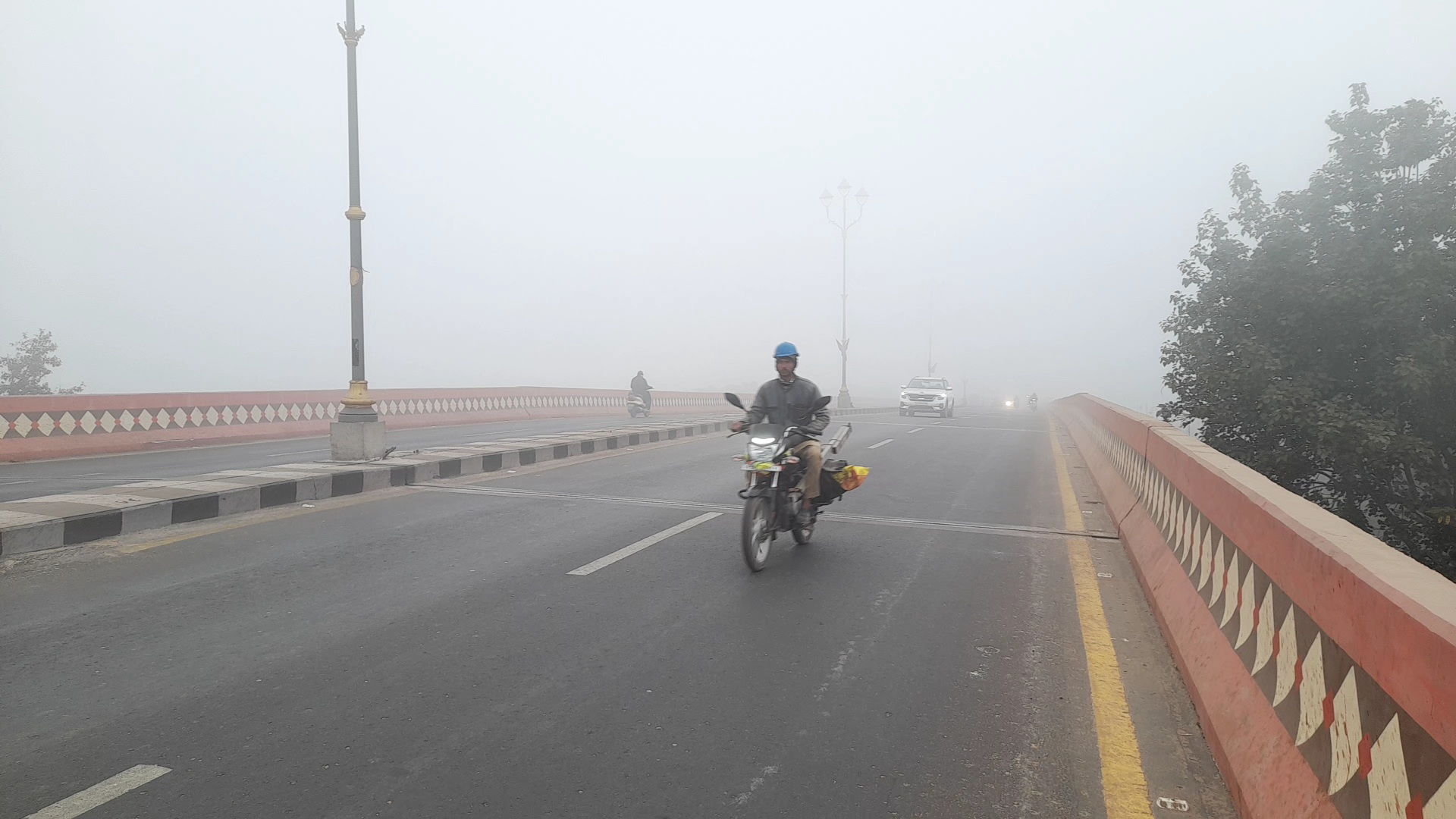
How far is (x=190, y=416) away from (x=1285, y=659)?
18561 mm

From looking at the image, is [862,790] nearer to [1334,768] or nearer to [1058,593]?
[1334,768]

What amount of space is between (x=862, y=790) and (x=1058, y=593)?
327 centimetres

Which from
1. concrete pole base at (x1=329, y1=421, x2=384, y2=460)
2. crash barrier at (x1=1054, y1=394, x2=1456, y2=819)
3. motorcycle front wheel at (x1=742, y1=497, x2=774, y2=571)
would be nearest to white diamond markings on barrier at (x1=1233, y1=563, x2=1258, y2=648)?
crash barrier at (x1=1054, y1=394, x2=1456, y2=819)

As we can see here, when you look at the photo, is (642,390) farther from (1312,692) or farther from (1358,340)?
(1312,692)

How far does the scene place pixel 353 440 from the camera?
11570mm

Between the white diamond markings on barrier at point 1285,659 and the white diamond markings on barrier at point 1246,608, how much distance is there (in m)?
0.40

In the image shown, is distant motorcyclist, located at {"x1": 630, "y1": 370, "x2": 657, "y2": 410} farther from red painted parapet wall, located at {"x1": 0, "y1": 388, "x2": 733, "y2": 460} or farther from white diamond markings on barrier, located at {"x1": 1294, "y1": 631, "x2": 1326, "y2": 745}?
white diamond markings on barrier, located at {"x1": 1294, "y1": 631, "x2": 1326, "y2": 745}

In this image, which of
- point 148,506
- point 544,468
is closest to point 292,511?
point 148,506

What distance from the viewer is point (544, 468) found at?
42.8 feet

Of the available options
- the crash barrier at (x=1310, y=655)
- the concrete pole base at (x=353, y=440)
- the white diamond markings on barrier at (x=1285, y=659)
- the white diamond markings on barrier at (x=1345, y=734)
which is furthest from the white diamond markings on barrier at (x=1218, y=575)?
the concrete pole base at (x=353, y=440)

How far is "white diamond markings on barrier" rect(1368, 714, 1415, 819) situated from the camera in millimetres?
2010

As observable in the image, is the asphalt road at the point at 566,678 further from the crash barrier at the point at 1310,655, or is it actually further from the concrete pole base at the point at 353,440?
the concrete pole base at the point at 353,440

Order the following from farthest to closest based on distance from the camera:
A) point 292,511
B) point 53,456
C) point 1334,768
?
point 53,456, point 292,511, point 1334,768

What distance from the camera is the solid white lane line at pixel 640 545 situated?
632 cm
